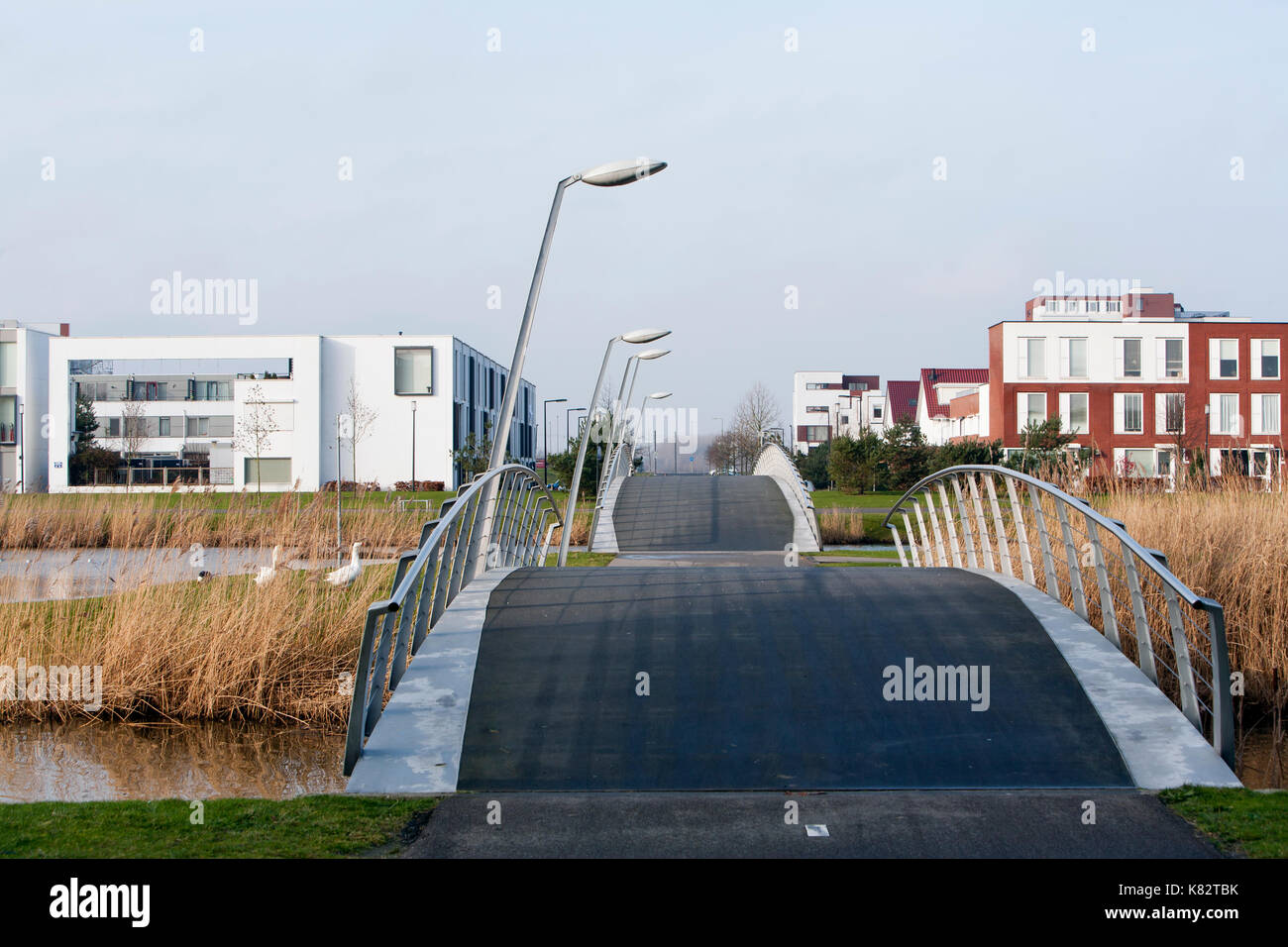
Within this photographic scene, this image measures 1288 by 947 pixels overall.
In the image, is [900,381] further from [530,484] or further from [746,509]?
[530,484]

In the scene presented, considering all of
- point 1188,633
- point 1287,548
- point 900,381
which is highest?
point 900,381

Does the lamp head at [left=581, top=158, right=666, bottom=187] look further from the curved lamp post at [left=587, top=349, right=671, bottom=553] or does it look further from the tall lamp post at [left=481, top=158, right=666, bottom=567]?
the curved lamp post at [left=587, top=349, right=671, bottom=553]

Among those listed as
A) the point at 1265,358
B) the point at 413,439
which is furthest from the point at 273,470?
the point at 1265,358

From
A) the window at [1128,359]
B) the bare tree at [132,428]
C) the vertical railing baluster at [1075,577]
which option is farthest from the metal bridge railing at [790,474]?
the bare tree at [132,428]

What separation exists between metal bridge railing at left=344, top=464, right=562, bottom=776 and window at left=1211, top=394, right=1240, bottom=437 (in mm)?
43932

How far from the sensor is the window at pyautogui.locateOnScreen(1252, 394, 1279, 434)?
1843 inches

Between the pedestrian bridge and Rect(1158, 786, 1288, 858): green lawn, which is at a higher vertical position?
the pedestrian bridge

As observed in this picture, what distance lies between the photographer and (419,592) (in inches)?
277

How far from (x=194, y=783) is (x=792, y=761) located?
138 inches

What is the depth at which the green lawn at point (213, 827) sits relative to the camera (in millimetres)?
4379

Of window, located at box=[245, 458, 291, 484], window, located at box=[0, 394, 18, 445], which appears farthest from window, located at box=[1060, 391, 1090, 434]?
window, located at box=[0, 394, 18, 445]

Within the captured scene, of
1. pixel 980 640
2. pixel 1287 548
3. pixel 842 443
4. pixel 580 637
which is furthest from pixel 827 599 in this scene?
pixel 842 443

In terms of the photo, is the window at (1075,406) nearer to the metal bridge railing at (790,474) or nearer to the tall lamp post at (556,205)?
the metal bridge railing at (790,474)

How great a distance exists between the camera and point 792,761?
18.6ft
